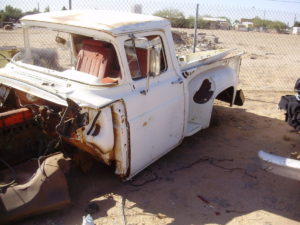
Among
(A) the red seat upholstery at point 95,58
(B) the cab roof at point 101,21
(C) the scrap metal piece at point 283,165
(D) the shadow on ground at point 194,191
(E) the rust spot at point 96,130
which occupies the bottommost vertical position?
(D) the shadow on ground at point 194,191

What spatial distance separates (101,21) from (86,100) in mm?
963

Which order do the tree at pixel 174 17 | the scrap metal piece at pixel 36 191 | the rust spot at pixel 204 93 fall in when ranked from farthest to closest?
the tree at pixel 174 17 → the rust spot at pixel 204 93 → the scrap metal piece at pixel 36 191

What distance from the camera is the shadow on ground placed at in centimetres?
353

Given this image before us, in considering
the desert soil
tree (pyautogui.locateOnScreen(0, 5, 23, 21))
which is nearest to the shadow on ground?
the desert soil

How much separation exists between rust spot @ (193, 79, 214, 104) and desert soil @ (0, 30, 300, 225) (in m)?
0.77

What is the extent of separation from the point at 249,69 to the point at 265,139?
570cm

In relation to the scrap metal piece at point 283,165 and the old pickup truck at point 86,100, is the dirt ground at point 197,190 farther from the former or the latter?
the scrap metal piece at point 283,165

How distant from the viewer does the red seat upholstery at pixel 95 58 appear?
3682 millimetres

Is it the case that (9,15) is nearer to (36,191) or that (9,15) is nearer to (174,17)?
(174,17)

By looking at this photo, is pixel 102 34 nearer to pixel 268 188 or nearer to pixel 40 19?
pixel 40 19

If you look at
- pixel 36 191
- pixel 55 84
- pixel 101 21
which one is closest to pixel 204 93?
pixel 101 21

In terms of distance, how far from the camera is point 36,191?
3.28 metres

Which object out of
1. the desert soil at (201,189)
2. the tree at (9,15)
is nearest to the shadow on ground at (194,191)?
the desert soil at (201,189)

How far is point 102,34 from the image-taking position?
3.47 meters
